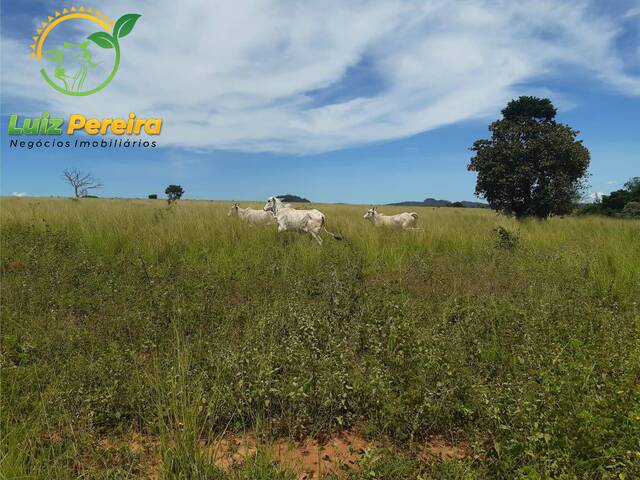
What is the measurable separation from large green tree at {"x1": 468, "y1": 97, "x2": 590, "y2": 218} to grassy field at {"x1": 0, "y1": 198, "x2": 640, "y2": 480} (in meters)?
13.8

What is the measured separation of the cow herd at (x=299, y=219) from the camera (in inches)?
448

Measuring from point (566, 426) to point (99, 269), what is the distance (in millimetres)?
7232

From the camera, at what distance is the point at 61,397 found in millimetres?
3305

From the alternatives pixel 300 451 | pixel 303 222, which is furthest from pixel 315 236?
pixel 300 451

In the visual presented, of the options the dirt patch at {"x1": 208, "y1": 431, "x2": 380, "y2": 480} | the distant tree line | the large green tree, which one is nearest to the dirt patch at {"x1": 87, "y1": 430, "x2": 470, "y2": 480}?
the dirt patch at {"x1": 208, "y1": 431, "x2": 380, "y2": 480}

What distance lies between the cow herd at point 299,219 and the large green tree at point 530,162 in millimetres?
9105

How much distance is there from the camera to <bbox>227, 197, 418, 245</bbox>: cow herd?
448 inches

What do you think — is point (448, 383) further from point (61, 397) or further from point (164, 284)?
point (164, 284)

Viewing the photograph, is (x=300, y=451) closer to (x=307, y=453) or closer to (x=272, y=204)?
(x=307, y=453)

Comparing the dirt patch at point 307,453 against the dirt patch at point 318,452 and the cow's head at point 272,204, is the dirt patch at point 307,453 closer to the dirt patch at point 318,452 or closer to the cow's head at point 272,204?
the dirt patch at point 318,452

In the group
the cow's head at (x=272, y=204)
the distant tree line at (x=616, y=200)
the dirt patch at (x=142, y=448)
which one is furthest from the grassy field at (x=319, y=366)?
the distant tree line at (x=616, y=200)

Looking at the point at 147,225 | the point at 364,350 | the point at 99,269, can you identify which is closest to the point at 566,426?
the point at 364,350

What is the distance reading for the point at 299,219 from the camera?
37.7 feet

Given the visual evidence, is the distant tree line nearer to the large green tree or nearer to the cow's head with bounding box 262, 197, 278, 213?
the large green tree
